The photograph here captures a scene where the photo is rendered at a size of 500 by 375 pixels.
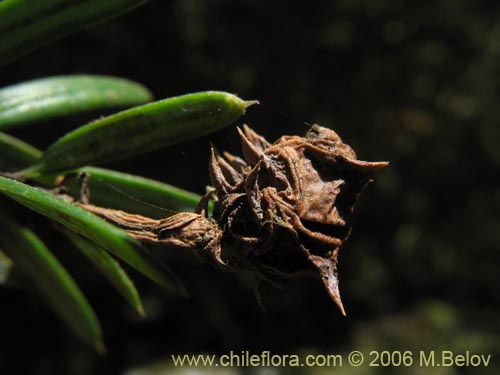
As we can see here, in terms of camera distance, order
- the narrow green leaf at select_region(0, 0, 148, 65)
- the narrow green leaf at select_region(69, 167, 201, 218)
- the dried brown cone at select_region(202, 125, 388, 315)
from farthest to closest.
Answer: the narrow green leaf at select_region(69, 167, 201, 218), the narrow green leaf at select_region(0, 0, 148, 65), the dried brown cone at select_region(202, 125, 388, 315)

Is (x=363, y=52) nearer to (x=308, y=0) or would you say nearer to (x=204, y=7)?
(x=308, y=0)

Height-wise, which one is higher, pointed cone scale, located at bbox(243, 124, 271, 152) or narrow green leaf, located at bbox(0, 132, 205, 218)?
pointed cone scale, located at bbox(243, 124, 271, 152)


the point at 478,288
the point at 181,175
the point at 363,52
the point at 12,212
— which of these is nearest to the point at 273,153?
the point at 12,212

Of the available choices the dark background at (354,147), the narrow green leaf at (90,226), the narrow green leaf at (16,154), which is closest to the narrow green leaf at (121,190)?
the narrow green leaf at (16,154)

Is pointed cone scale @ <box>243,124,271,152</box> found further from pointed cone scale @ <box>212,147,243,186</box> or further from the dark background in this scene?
the dark background

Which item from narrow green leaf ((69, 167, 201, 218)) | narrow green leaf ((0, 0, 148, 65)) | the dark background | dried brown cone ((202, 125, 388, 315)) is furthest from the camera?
the dark background

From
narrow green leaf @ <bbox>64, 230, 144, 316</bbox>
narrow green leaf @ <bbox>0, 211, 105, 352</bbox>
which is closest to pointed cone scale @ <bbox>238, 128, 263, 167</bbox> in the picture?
narrow green leaf @ <bbox>64, 230, 144, 316</bbox>

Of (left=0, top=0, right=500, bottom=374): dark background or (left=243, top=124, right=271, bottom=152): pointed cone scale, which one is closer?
(left=243, top=124, right=271, bottom=152): pointed cone scale
